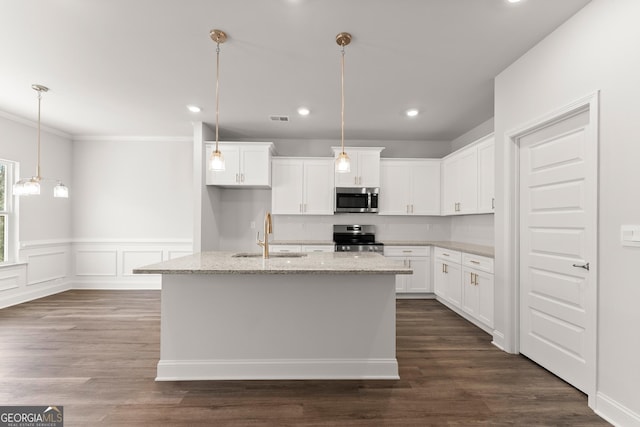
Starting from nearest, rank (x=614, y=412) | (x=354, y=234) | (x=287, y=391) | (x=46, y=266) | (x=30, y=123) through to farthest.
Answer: (x=614, y=412) < (x=287, y=391) < (x=30, y=123) < (x=46, y=266) < (x=354, y=234)

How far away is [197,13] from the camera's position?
2174 millimetres

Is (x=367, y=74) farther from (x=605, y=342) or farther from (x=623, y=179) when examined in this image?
(x=605, y=342)

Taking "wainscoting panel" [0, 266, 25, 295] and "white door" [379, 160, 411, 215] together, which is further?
"white door" [379, 160, 411, 215]

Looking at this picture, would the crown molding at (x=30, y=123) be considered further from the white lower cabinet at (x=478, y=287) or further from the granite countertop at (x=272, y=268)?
the white lower cabinet at (x=478, y=287)

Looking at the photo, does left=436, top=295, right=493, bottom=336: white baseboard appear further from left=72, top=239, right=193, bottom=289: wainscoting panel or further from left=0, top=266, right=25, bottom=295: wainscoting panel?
left=0, top=266, right=25, bottom=295: wainscoting panel

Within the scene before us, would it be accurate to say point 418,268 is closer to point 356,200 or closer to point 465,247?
point 465,247

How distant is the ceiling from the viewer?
214 centimetres

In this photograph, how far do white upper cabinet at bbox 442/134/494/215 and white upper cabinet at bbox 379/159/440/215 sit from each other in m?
0.16

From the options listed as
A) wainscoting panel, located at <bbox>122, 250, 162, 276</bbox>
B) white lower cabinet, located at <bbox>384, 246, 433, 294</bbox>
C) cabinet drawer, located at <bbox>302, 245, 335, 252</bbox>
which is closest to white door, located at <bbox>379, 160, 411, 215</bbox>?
white lower cabinet, located at <bbox>384, 246, 433, 294</bbox>

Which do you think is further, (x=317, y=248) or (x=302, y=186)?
(x=302, y=186)

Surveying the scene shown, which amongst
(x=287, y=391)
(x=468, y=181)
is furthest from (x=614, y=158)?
(x=287, y=391)

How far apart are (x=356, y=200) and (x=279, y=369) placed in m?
3.12

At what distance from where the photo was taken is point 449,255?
4.32 m

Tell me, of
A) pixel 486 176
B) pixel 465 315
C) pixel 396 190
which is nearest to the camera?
pixel 486 176
